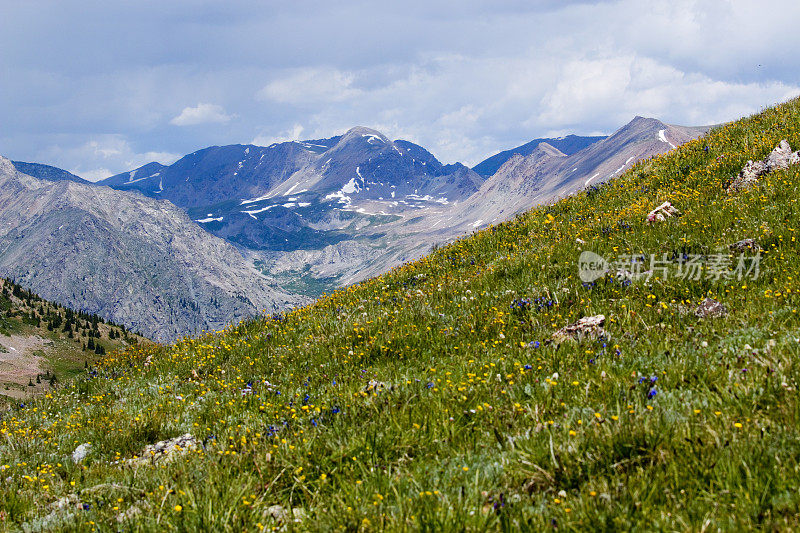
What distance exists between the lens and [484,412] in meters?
5.19

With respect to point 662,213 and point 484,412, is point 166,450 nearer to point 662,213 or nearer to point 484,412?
point 484,412

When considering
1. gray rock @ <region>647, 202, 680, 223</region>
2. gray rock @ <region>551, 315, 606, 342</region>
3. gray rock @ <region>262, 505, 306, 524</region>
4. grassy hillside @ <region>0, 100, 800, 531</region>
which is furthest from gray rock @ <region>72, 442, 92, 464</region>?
gray rock @ <region>647, 202, 680, 223</region>

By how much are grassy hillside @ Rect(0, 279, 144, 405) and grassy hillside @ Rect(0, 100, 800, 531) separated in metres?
129

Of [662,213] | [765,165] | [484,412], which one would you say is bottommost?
[484,412]

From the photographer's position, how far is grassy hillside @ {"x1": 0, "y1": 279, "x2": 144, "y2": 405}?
5123 inches

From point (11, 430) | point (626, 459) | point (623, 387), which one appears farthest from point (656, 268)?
point (11, 430)

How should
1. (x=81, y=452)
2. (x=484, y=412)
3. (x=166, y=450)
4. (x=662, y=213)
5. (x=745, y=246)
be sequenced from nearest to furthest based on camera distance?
1. (x=484, y=412)
2. (x=166, y=450)
3. (x=81, y=452)
4. (x=745, y=246)
5. (x=662, y=213)

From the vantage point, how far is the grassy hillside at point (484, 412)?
349cm

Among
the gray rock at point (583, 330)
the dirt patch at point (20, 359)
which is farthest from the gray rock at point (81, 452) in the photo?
the dirt patch at point (20, 359)

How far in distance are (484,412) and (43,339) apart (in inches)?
7704

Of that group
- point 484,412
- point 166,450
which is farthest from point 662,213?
point 166,450

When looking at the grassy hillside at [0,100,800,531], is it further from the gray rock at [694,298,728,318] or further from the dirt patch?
the dirt patch

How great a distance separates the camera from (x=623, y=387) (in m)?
4.96

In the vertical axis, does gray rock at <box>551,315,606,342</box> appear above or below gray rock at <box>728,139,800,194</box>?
below
